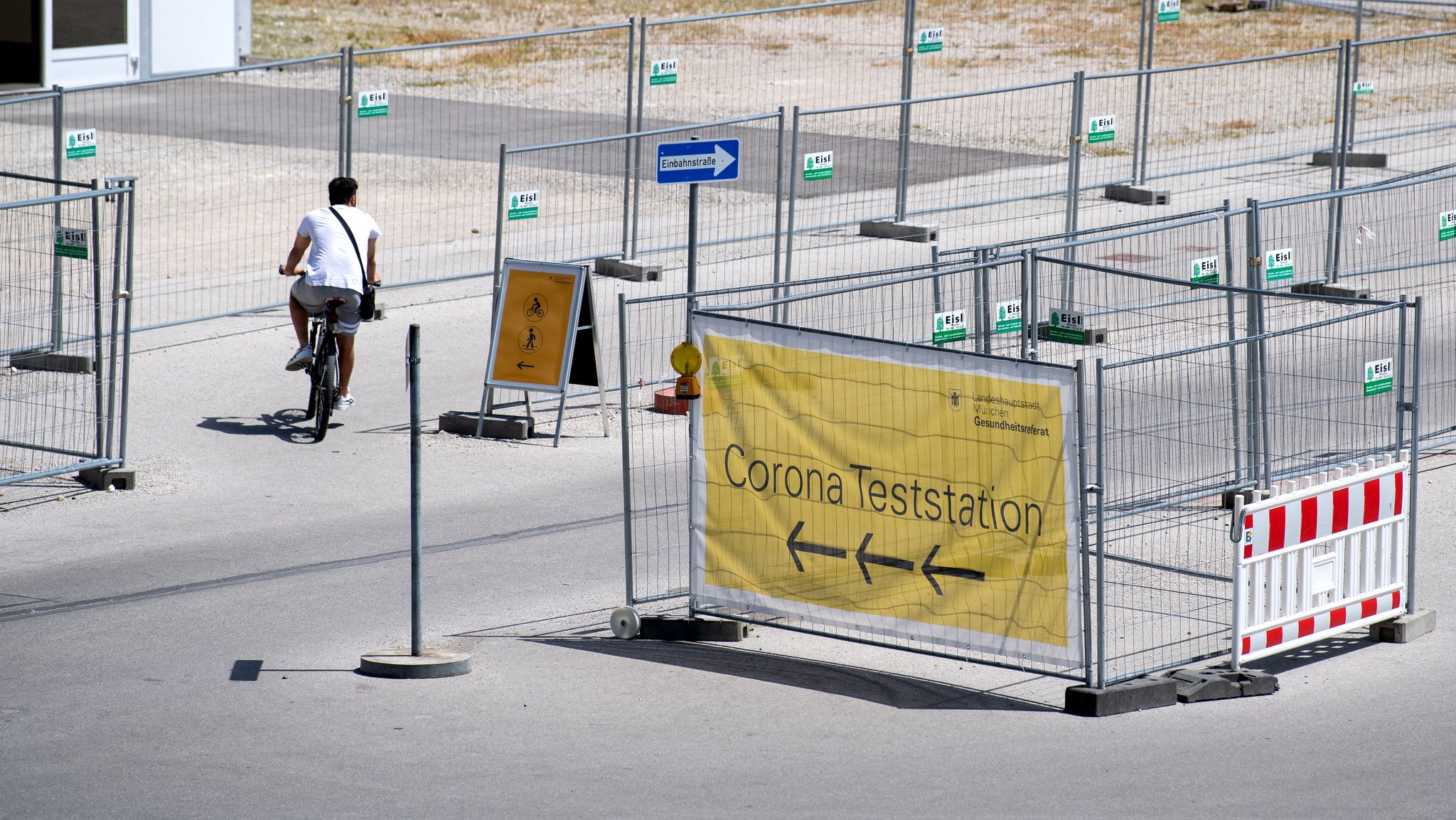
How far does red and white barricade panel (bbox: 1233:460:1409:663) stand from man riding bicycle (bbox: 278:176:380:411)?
6996mm

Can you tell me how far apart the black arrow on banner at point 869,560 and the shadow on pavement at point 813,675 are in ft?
1.61

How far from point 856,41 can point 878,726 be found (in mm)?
27536

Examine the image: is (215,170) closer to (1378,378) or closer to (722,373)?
(722,373)

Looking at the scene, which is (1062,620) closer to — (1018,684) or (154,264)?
(1018,684)

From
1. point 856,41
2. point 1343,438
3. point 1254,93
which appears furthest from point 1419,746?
point 856,41

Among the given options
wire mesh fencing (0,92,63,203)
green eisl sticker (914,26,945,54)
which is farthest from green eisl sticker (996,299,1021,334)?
wire mesh fencing (0,92,63,203)

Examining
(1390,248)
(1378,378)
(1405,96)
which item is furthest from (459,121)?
(1378,378)

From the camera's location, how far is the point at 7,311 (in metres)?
15.2

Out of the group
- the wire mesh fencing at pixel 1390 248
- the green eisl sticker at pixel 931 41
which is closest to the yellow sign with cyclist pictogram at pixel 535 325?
the wire mesh fencing at pixel 1390 248

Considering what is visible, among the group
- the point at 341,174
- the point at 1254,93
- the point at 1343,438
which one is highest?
the point at 1254,93

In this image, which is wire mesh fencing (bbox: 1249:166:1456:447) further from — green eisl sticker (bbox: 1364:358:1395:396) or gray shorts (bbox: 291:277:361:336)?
gray shorts (bbox: 291:277:361:336)

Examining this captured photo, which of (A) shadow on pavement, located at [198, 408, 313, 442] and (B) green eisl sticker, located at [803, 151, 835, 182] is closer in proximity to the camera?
(A) shadow on pavement, located at [198, 408, 313, 442]

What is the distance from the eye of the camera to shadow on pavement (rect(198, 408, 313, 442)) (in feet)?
43.5

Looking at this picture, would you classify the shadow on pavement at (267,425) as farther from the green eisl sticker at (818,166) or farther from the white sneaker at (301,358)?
the green eisl sticker at (818,166)
